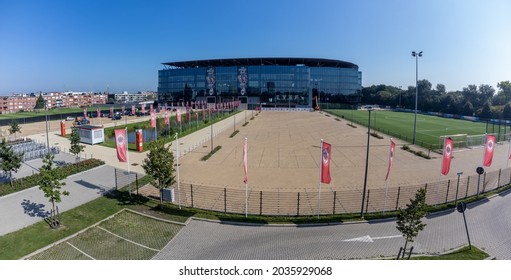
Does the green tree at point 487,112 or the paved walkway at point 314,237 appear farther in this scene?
the green tree at point 487,112

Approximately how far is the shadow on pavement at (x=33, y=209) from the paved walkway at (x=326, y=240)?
873 centimetres

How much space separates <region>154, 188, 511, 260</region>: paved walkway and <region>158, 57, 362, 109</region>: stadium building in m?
102

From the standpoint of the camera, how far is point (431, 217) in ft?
55.6

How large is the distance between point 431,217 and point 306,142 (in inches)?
1040

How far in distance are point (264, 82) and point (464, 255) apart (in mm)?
108141

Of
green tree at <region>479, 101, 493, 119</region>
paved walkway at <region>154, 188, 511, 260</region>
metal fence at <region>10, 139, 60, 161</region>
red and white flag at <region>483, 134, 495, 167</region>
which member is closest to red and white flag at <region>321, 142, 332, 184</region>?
paved walkway at <region>154, 188, 511, 260</region>

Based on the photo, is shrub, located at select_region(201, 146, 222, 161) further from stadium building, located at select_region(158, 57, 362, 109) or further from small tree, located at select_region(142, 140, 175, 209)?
stadium building, located at select_region(158, 57, 362, 109)

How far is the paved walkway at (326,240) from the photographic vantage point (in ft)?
42.2

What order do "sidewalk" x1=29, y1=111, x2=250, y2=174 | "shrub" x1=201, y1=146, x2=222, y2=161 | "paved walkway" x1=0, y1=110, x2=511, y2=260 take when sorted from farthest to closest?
"shrub" x1=201, y1=146, x2=222, y2=161
"sidewalk" x1=29, y1=111, x2=250, y2=174
"paved walkway" x1=0, y1=110, x2=511, y2=260

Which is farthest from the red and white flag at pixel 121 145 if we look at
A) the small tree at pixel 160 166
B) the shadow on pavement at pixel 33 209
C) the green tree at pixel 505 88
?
the green tree at pixel 505 88

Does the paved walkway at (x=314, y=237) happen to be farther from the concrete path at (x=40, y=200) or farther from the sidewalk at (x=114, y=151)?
the sidewalk at (x=114, y=151)

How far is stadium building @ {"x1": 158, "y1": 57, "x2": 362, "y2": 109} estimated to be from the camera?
117 metres

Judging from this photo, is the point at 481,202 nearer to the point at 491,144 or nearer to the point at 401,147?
the point at 491,144
